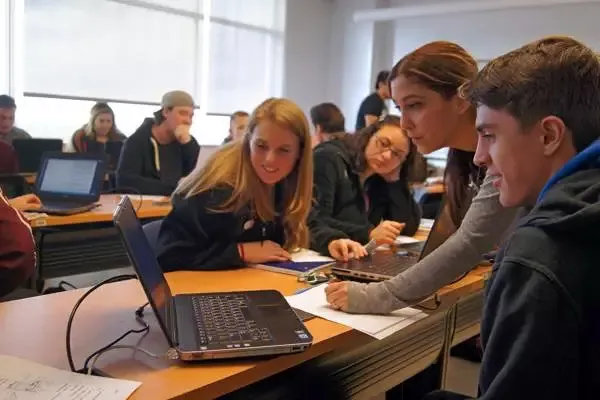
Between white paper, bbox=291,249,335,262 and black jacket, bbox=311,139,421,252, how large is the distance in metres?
0.24

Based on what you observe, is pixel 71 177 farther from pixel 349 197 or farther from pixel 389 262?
pixel 389 262

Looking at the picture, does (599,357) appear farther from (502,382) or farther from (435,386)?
(435,386)

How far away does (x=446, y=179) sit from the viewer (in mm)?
1789

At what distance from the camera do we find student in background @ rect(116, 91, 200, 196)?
3.91 meters

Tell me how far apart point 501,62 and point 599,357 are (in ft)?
1.45

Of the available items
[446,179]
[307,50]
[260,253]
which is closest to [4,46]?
[307,50]

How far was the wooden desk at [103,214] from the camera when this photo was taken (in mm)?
2623

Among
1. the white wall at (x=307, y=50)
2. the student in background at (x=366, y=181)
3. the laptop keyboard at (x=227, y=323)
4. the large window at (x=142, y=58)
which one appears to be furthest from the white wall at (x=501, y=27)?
the laptop keyboard at (x=227, y=323)

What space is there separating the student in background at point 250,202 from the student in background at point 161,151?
202 centimetres

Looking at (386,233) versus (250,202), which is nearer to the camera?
(250,202)

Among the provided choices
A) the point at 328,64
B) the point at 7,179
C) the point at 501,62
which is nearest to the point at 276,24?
the point at 328,64

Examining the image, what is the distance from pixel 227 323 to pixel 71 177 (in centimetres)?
215

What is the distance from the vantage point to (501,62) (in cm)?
93

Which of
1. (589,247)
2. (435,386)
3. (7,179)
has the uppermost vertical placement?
(589,247)
